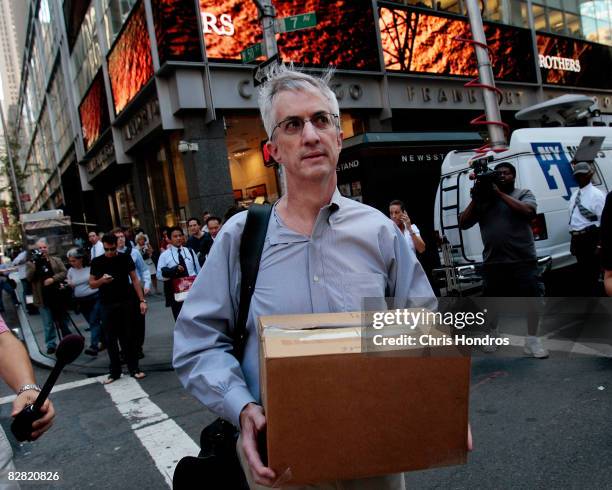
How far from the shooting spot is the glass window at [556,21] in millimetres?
22000

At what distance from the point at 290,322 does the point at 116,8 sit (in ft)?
64.1

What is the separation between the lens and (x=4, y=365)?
1965mm

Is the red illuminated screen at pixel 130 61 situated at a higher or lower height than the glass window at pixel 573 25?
lower

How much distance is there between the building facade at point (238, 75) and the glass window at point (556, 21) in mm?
61

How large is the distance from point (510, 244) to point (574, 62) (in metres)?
21.4

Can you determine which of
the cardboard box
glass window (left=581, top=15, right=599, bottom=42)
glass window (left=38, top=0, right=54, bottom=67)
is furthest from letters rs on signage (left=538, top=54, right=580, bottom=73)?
glass window (left=38, top=0, right=54, bottom=67)

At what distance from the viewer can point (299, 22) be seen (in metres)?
7.74

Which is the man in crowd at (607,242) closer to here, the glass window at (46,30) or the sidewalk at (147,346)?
the sidewalk at (147,346)

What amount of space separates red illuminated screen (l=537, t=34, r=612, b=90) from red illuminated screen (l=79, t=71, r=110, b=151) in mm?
18125

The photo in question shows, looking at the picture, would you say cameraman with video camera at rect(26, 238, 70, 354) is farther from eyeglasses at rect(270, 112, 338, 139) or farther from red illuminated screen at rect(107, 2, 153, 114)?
eyeglasses at rect(270, 112, 338, 139)

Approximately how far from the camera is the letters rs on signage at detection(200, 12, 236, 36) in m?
13.5

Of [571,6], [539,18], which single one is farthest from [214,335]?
[571,6]

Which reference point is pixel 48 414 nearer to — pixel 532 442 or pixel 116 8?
pixel 532 442

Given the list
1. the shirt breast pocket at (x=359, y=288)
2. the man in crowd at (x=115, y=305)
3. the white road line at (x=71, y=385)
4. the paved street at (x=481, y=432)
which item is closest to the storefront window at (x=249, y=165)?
the man in crowd at (x=115, y=305)
